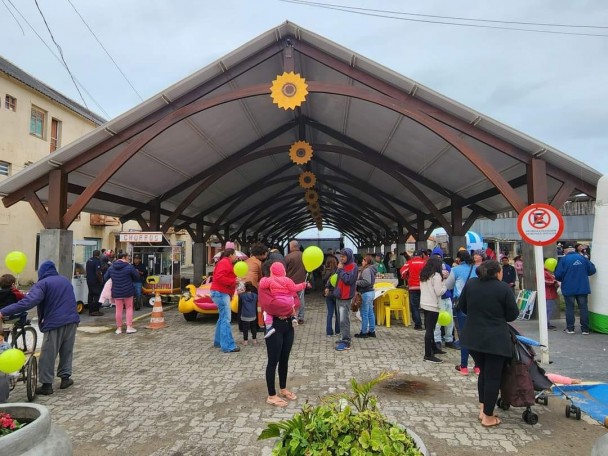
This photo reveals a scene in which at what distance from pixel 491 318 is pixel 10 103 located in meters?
22.3

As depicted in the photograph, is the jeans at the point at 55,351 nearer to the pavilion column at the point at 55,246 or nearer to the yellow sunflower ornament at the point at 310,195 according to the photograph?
the pavilion column at the point at 55,246

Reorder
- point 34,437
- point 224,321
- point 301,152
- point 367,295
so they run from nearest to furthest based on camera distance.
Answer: point 34,437, point 224,321, point 367,295, point 301,152

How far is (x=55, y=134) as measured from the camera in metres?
22.7

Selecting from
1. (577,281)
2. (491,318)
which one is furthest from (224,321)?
(577,281)

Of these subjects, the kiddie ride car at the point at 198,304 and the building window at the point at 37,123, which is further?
the building window at the point at 37,123

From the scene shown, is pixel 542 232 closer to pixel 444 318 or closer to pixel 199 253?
pixel 444 318

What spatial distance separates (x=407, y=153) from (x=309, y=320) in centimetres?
553

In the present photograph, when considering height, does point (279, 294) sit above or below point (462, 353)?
above

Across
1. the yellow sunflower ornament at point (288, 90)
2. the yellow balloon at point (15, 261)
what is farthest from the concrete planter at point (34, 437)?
the yellow sunflower ornament at point (288, 90)

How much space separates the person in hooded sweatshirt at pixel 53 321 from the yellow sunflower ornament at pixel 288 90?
17.7 feet

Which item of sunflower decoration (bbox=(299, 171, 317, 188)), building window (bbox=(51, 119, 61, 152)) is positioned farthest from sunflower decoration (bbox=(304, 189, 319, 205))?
building window (bbox=(51, 119, 61, 152))

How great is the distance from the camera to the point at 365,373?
5801 mm

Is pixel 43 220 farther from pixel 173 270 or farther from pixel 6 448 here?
pixel 6 448

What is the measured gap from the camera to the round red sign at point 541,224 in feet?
19.5
